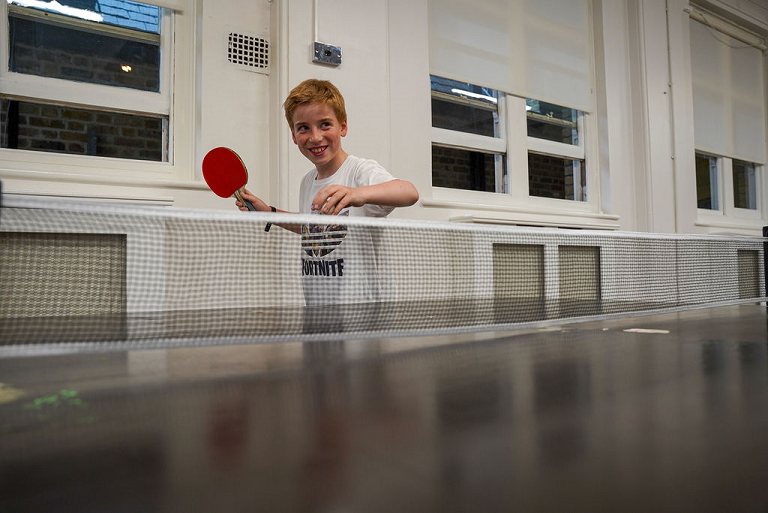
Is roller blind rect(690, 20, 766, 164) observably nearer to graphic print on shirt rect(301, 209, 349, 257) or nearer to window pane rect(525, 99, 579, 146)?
window pane rect(525, 99, 579, 146)

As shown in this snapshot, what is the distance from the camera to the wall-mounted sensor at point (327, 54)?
3.14 m

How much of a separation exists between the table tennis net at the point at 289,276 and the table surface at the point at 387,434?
0.22 metres

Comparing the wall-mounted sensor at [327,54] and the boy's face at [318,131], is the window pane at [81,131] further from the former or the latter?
the boy's face at [318,131]

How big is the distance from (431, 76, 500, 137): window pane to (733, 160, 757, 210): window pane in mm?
3724

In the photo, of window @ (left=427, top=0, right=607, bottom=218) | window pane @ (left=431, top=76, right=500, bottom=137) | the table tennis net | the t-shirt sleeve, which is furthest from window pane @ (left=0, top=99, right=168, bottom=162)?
window pane @ (left=431, top=76, right=500, bottom=137)

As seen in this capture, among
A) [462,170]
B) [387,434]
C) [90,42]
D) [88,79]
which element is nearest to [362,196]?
[387,434]

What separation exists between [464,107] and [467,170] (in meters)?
0.48

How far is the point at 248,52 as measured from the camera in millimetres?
3092

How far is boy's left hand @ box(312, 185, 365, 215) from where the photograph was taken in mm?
1457

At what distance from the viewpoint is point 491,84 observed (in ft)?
13.7

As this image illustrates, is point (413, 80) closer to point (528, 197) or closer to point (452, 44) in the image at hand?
point (452, 44)

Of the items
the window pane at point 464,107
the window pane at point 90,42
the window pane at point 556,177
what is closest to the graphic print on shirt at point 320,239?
the window pane at point 90,42

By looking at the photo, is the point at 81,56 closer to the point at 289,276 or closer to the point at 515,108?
the point at 289,276

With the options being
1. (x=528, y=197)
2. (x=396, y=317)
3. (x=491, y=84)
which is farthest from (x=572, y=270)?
(x=396, y=317)
